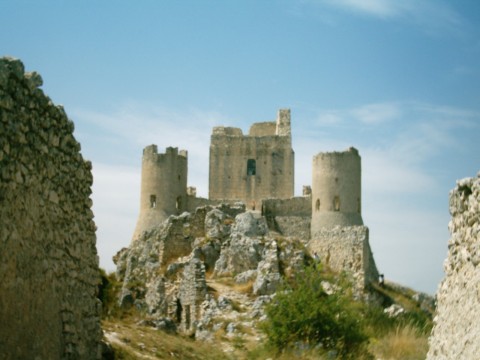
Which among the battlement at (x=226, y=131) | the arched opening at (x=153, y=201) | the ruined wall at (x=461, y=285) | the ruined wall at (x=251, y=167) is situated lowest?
the ruined wall at (x=461, y=285)

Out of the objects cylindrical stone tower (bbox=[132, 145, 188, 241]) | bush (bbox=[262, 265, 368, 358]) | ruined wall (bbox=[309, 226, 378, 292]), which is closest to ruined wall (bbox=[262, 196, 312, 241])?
cylindrical stone tower (bbox=[132, 145, 188, 241])

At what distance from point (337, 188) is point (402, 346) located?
22.8m

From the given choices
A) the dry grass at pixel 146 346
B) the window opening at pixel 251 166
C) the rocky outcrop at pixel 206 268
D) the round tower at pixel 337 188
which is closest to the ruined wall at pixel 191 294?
the rocky outcrop at pixel 206 268

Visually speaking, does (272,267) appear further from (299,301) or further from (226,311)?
(299,301)

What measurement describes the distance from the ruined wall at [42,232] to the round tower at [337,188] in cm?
2798

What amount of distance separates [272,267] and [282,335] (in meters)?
9.09

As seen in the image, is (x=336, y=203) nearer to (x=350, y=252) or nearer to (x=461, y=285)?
(x=350, y=252)

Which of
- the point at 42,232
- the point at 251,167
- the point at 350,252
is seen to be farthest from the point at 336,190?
the point at 42,232

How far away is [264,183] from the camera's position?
41719mm

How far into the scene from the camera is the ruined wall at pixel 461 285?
7133 millimetres

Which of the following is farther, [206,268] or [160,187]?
[160,187]

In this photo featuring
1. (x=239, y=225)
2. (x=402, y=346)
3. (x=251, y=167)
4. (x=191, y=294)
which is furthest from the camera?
(x=251, y=167)

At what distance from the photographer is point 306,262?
1046 inches

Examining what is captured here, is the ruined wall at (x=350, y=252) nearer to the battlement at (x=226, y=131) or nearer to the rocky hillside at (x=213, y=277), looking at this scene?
the rocky hillside at (x=213, y=277)
